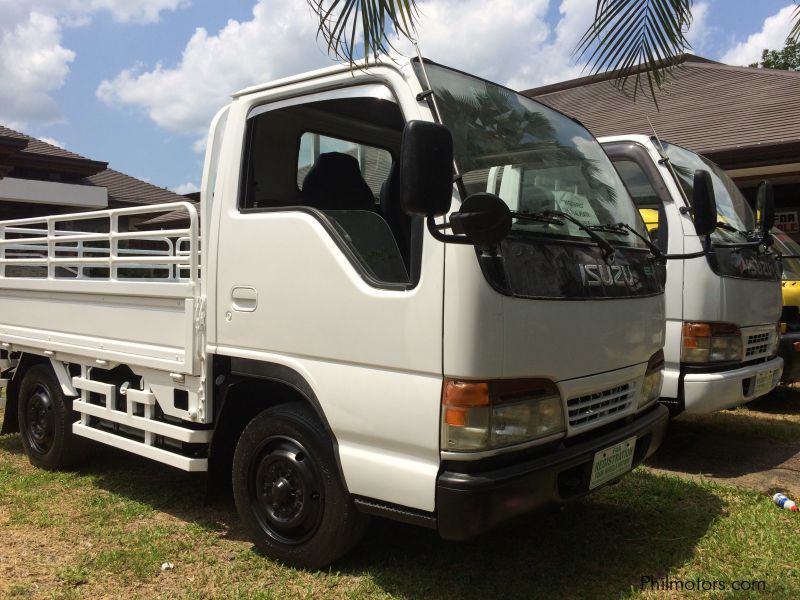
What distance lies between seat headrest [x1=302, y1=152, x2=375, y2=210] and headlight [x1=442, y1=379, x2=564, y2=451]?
1.46 metres

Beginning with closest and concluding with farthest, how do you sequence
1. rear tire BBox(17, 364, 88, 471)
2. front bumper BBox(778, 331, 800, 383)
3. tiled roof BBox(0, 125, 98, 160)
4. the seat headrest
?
the seat headrest → rear tire BBox(17, 364, 88, 471) → front bumper BBox(778, 331, 800, 383) → tiled roof BBox(0, 125, 98, 160)

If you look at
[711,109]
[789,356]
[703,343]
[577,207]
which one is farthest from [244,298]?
[711,109]

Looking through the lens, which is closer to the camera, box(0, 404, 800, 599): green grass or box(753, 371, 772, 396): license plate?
box(0, 404, 800, 599): green grass

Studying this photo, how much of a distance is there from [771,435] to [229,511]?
14.8 ft

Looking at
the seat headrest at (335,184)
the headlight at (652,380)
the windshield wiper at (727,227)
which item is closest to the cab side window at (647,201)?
the windshield wiper at (727,227)

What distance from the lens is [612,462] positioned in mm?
3207

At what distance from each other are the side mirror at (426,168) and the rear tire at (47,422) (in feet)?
11.2

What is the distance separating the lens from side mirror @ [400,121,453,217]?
2.43 m

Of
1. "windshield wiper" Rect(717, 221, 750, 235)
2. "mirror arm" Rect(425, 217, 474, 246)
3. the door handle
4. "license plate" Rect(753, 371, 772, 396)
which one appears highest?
"windshield wiper" Rect(717, 221, 750, 235)

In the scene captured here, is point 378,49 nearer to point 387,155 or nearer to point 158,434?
point 387,155

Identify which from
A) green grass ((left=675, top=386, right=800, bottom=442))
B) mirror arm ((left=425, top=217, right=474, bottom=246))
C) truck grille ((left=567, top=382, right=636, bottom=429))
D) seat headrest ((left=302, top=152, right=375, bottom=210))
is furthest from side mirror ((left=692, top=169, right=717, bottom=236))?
green grass ((left=675, top=386, right=800, bottom=442))

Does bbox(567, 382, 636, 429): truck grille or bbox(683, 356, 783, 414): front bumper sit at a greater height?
bbox(567, 382, 636, 429): truck grille

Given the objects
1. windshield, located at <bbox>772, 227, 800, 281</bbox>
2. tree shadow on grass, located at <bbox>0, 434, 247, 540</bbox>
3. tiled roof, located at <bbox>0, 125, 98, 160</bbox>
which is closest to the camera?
tree shadow on grass, located at <bbox>0, 434, 247, 540</bbox>

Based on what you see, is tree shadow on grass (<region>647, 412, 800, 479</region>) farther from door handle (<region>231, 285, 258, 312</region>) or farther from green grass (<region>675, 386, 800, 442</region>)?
door handle (<region>231, 285, 258, 312</region>)
